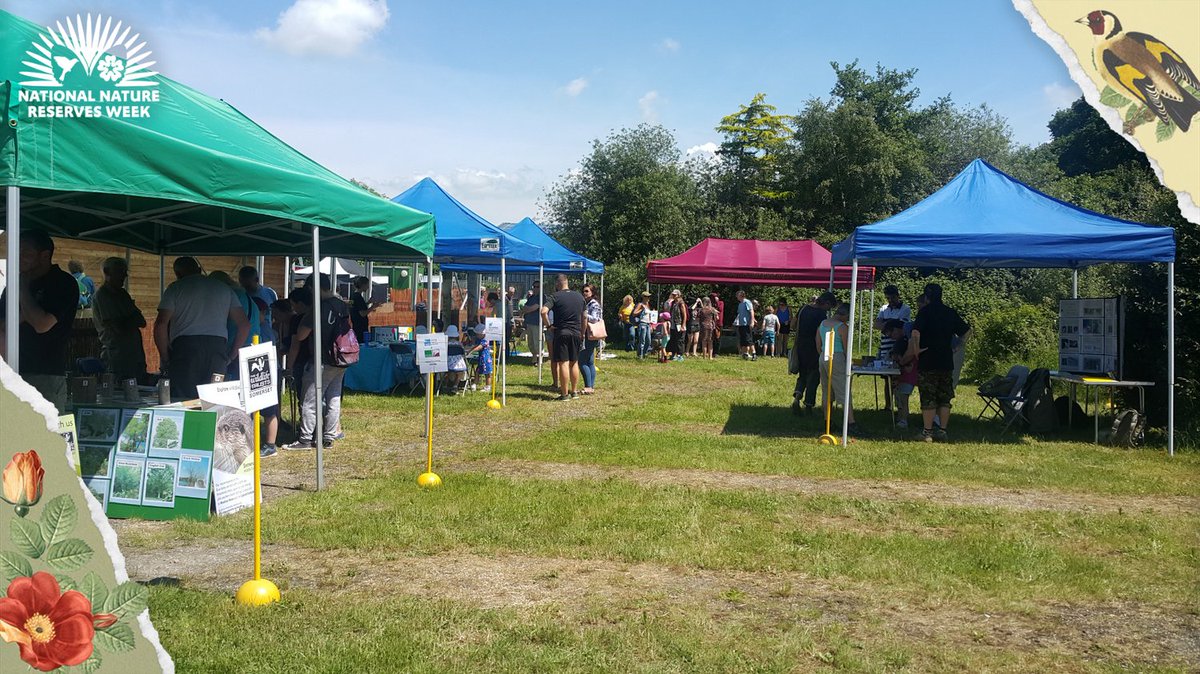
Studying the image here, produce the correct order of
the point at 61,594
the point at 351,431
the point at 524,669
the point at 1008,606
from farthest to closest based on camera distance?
the point at 351,431 → the point at 1008,606 → the point at 524,669 → the point at 61,594

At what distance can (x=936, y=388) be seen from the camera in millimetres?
10430

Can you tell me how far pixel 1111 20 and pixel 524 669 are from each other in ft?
11.2

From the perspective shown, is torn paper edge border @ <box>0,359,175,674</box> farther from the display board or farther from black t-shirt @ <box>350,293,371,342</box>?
black t-shirt @ <box>350,293,371,342</box>

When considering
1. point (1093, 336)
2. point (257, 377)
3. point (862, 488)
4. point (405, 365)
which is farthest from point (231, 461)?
point (1093, 336)

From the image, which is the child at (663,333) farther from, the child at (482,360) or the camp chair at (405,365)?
the camp chair at (405,365)

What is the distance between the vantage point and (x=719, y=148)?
1998 inches

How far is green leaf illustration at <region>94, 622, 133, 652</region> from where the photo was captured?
5.72 feet

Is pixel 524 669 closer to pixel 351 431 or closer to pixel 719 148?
pixel 351 431

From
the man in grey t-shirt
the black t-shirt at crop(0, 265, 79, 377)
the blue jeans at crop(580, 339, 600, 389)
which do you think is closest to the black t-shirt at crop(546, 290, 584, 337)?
the blue jeans at crop(580, 339, 600, 389)

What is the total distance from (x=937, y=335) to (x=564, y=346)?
18.2ft

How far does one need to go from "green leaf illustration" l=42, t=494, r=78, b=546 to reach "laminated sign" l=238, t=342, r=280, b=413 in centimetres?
306

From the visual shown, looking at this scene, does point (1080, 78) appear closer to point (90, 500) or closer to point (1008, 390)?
point (90, 500)

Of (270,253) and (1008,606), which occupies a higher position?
(270,253)

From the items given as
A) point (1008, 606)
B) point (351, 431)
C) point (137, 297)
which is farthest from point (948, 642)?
point (137, 297)
